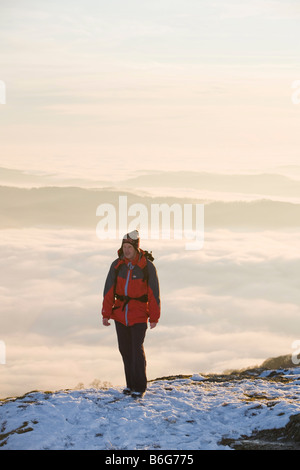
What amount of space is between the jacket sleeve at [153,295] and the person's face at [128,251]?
1.20 ft

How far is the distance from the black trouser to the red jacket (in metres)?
0.17

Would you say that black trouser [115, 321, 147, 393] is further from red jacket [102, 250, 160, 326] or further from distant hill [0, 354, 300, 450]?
distant hill [0, 354, 300, 450]

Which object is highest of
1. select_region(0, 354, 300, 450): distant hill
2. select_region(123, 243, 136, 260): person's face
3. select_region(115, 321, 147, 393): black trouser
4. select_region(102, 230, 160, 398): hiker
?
select_region(123, 243, 136, 260): person's face

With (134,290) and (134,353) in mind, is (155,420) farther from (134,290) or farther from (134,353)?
(134,290)

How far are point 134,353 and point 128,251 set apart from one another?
1840 mm

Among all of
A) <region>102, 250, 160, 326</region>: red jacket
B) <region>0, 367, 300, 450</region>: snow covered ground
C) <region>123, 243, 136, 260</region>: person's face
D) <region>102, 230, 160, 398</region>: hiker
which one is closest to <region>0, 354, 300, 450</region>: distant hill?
<region>0, 367, 300, 450</region>: snow covered ground

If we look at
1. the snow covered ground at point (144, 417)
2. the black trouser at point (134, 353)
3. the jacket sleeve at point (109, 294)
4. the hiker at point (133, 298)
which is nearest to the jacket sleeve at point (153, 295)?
the hiker at point (133, 298)

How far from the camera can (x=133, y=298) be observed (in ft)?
39.9

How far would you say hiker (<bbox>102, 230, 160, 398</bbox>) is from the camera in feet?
39.5

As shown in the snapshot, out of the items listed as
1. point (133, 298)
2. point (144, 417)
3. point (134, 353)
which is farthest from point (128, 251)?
point (144, 417)

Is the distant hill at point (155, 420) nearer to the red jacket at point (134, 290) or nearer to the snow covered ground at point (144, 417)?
the snow covered ground at point (144, 417)

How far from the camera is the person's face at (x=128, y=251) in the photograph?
12.0m
